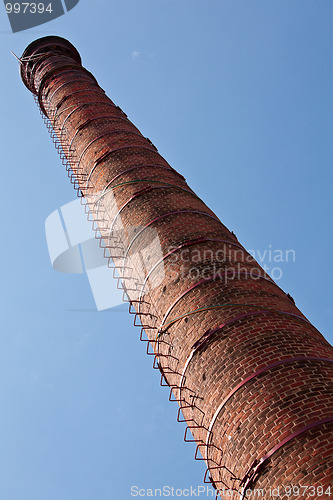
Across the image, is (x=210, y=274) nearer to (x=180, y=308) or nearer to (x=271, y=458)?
(x=180, y=308)

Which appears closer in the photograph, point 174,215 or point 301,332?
point 301,332

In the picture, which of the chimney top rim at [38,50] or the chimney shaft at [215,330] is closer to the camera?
the chimney shaft at [215,330]

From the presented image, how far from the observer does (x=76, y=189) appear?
1120cm

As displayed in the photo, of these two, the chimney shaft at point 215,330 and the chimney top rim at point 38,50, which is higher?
the chimney top rim at point 38,50

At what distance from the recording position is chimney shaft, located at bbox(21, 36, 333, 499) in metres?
4.64

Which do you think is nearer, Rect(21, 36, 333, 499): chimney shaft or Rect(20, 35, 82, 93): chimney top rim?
Rect(21, 36, 333, 499): chimney shaft

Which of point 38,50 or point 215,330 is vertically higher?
point 38,50

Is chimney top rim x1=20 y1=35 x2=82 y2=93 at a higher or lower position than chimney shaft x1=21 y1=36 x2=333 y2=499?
higher

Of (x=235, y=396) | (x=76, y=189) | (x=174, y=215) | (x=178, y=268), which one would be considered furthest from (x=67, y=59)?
(x=235, y=396)

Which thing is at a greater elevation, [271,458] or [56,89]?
[56,89]

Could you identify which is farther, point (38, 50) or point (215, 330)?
point (38, 50)

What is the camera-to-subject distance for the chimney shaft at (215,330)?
464 centimetres

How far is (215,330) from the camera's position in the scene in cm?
602

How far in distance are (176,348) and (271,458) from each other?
2.16 metres
